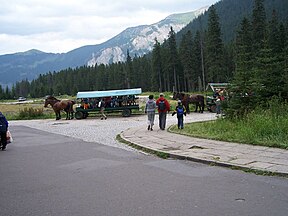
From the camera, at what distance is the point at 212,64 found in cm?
6900

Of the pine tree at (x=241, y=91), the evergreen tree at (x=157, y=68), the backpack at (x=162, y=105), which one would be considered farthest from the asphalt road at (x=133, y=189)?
the evergreen tree at (x=157, y=68)

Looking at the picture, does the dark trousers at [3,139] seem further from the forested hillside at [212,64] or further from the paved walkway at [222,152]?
the forested hillside at [212,64]

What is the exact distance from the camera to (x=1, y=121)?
13227 millimetres

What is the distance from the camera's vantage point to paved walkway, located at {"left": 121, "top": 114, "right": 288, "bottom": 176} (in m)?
8.38

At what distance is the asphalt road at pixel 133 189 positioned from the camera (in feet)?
18.6

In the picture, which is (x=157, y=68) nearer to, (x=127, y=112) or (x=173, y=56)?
(x=173, y=56)

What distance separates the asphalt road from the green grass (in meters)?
3.13

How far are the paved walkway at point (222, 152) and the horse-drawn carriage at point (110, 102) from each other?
1714 cm

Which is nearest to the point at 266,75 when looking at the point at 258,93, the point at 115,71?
the point at 258,93

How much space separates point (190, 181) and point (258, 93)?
11.1m

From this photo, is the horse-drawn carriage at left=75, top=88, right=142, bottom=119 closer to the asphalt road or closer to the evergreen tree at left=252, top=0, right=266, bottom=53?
the asphalt road

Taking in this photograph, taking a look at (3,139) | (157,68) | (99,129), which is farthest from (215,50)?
(3,139)

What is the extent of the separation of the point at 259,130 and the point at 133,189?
6.74 metres

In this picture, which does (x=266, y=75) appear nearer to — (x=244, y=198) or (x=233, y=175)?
(x=233, y=175)
